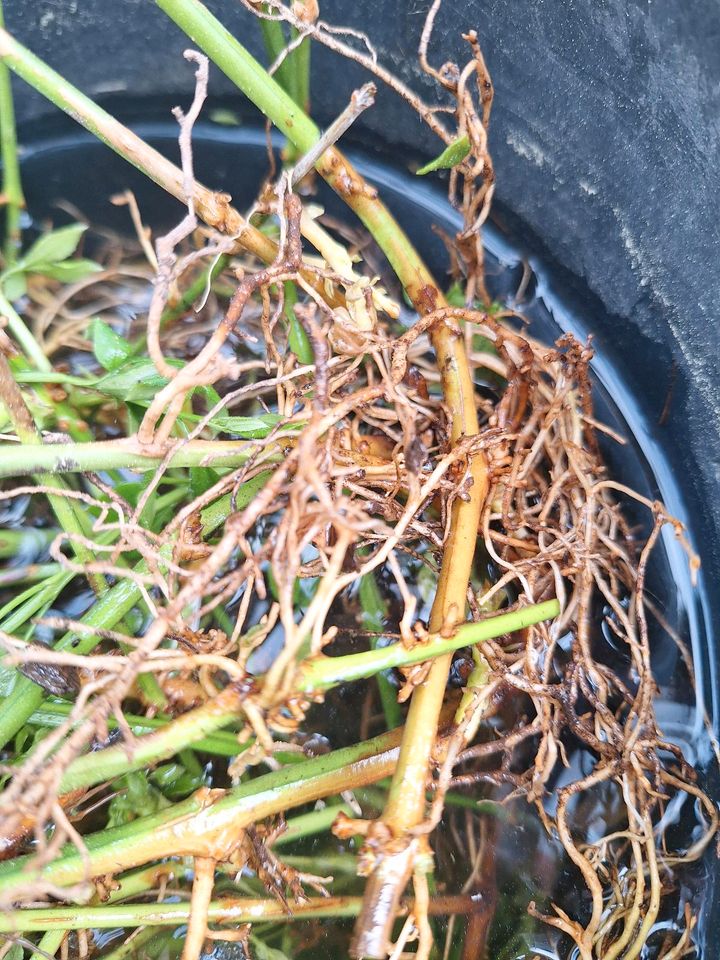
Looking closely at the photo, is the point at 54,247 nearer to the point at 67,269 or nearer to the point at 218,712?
the point at 67,269

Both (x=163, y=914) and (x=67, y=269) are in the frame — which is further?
(x=67, y=269)

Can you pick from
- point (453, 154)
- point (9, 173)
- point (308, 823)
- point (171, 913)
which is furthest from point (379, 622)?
point (9, 173)

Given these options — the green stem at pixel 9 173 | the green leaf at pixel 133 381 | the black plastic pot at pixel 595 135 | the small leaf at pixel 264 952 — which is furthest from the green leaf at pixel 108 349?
the small leaf at pixel 264 952

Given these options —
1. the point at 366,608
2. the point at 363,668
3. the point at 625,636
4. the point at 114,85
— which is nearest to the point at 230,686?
the point at 363,668

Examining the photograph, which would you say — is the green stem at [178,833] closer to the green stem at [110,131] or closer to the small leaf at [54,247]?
the green stem at [110,131]

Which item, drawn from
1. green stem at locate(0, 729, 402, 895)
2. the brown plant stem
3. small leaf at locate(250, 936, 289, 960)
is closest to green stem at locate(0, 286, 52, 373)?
the brown plant stem

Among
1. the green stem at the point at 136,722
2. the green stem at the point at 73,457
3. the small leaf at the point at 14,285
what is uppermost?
the small leaf at the point at 14,285
